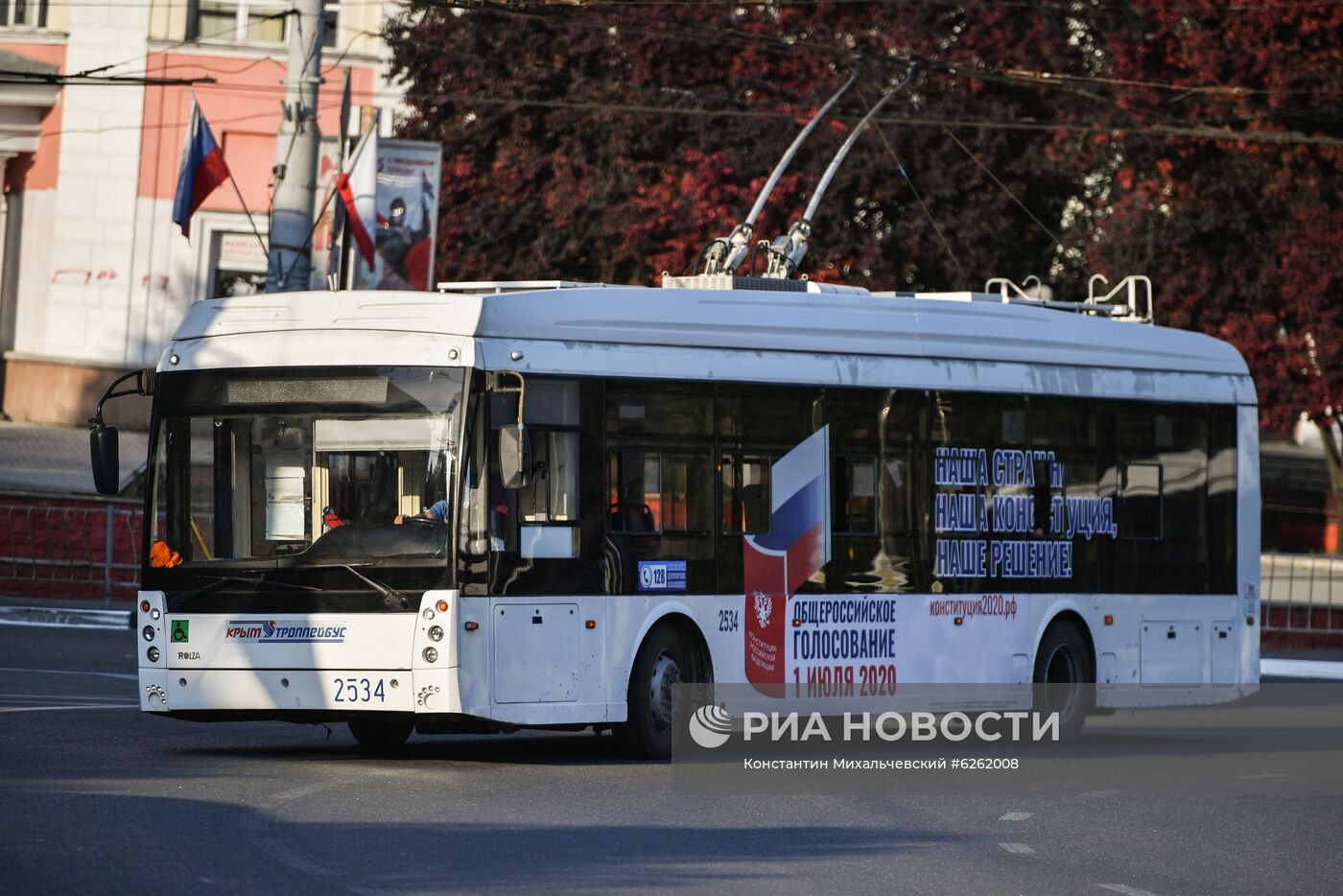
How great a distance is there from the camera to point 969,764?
1583 centimetres

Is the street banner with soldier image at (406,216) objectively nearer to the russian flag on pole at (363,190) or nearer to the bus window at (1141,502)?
the russian flag on pole at (363,190)

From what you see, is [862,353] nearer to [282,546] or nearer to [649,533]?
[649,533]

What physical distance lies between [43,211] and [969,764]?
29.7 m

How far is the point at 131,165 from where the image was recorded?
41.5 meters

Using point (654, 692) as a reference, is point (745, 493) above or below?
above

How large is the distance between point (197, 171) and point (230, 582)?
527 inches

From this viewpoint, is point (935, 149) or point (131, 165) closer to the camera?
point (935, 149)

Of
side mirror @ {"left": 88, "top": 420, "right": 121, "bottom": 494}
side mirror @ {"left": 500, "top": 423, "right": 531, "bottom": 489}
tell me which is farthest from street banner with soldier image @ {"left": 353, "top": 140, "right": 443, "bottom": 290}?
side mirror @ {"left": 500, "top": 423, "right": 531, "bottom": 489}

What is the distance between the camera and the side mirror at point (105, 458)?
14.0 metres

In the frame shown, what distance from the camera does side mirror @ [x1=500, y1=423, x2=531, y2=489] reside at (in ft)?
44.2

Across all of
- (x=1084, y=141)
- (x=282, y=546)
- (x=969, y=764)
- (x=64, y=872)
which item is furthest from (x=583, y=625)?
(x=1084, y=141)

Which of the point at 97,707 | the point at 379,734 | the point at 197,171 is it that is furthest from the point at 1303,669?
the point at 97,707

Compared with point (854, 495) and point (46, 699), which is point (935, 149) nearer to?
point (854, 495)

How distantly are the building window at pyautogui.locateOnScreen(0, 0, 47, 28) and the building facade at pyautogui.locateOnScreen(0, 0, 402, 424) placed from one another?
289 millimetres
